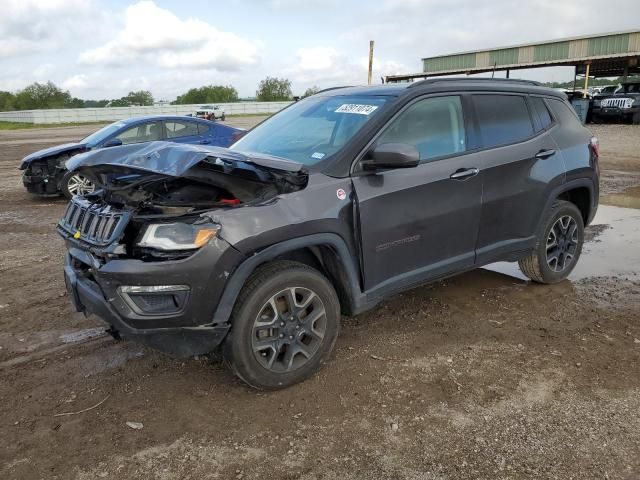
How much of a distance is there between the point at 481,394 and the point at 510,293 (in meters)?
1.95

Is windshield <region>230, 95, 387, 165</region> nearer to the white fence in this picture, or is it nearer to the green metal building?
the green metal building

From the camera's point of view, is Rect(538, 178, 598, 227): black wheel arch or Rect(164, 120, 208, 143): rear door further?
Rect(164, 120, 208, 143): rear door

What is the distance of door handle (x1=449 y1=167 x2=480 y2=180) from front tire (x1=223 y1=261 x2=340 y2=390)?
1.32m

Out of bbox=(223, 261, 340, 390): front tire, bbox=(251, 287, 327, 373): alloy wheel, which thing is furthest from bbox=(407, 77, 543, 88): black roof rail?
bbox=(251, 287, 327, 373): alloy wheel

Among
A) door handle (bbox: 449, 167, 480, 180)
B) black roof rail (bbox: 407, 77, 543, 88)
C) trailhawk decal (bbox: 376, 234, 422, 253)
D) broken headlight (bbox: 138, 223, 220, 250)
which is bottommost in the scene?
trailhawk decal (bbox: 376, 234, 422, 253)

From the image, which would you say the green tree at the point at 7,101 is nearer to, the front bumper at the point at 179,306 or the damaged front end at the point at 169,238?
the damaged front end at the point at 169,238

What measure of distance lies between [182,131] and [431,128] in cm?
825

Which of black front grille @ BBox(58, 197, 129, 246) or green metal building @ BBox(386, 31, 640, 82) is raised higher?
green metal building @ BBox(386, 31, 640, 82)

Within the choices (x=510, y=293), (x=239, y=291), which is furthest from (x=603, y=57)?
(x=239, y=291)

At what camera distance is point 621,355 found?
375 centimetres

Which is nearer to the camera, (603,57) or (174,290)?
(174,290)

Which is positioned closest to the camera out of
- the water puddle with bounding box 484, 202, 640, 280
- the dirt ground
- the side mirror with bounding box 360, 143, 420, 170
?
the dirt ground

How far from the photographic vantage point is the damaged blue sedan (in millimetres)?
10016

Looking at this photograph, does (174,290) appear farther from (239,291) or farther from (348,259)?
(348,259)
